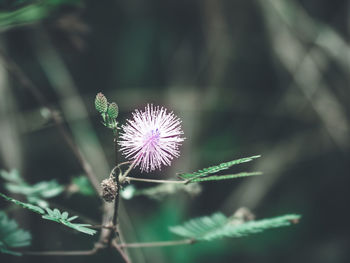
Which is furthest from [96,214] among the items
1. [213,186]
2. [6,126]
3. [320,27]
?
[320,27]

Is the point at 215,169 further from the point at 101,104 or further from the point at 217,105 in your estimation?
the point at 217,105

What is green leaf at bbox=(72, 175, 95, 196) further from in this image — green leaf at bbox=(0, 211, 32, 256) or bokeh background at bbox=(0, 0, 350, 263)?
bokeh background at bbox=(0, 0, 350, 263)

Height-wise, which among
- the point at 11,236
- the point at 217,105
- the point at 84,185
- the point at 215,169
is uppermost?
the point at 217,105

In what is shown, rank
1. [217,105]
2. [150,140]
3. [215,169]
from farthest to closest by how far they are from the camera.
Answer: [217,105]
[150,140]
[215,169]

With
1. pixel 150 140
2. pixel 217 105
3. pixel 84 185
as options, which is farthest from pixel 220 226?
pixel 217 105

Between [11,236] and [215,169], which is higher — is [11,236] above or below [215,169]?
above

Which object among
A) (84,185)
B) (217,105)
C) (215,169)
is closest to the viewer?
(215,169)
